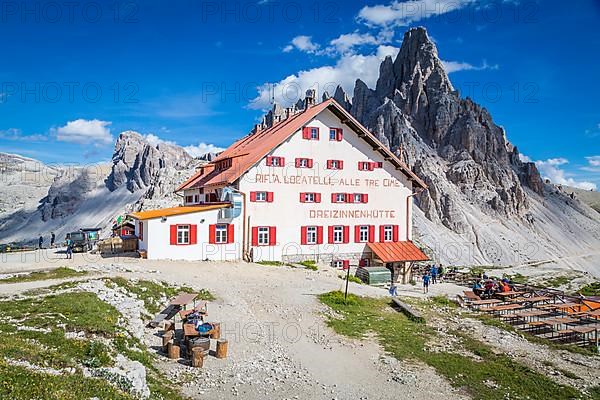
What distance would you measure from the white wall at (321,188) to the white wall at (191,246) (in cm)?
175

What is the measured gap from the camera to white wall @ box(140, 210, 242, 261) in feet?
101

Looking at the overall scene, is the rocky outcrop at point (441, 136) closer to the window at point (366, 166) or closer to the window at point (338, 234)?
the window at point (366, 166)

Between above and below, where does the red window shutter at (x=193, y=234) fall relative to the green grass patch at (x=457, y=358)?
above

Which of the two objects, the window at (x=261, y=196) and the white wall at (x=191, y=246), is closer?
the white wall at (x=191, y=246)

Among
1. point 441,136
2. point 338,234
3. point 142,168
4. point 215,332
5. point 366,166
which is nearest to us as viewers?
point 215,332

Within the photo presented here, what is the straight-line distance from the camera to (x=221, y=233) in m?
33.8

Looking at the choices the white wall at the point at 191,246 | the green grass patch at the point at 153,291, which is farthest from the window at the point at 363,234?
the green grass patch at the point at 153,291

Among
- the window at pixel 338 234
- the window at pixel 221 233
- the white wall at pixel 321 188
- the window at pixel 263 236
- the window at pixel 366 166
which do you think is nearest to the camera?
the window at pixel 221 233

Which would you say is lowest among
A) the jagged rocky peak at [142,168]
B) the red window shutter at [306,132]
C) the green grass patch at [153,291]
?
the green grass patch at [153,291]

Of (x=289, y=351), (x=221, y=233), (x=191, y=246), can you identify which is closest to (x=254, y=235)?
(x=221, y=233)

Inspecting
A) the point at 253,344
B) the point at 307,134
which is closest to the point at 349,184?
the point at 307,134

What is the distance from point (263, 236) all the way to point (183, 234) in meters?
6.42

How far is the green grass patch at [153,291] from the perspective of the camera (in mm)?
18797

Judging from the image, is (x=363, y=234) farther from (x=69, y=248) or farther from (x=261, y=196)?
(x=69, y=248)
